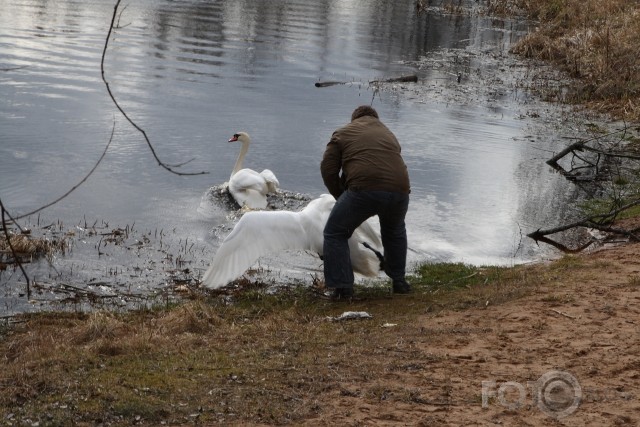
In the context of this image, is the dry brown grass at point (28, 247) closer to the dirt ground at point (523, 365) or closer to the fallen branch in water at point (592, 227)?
the dirt ground at point (523, 365)

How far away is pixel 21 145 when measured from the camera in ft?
54.7

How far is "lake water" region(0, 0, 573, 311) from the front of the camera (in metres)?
13.2

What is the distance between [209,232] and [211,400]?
6791 millimetres

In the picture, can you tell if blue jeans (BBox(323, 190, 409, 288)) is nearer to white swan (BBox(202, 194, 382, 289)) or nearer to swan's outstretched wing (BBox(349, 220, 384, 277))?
swan's outstretched wing (BBox(349, 220, 384, 277))

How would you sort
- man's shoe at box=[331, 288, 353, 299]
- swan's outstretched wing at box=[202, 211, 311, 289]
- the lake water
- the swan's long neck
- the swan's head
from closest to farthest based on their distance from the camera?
man's shoe at box=[331, 288, 353, 299], swan's outstretched wing at box=[202, 211, 311, 289], the lake water, the swan's long neck, the swan's head

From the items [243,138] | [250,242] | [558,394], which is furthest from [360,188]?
[243,138]

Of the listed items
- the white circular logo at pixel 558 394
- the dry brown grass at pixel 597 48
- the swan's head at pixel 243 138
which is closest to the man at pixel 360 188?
the white circular logo at pixel 558 394

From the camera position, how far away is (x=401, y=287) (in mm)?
10039

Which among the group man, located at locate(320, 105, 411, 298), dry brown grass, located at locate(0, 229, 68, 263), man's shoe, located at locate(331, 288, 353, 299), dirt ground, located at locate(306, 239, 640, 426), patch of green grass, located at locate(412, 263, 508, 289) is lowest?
dry brown grass, located at locate(0, 229, 68, 263)

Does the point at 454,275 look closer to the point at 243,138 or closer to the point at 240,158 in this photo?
the point at 240,158

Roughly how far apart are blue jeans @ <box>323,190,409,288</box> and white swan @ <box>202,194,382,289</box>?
0.35m

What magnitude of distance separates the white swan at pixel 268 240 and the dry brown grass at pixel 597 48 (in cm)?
1338

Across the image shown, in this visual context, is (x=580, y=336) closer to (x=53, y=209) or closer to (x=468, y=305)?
(x=468, y=305)

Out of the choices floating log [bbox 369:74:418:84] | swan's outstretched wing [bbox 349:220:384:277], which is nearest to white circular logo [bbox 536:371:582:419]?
swan's outstretched wing [bbox 349:220:384:277]
